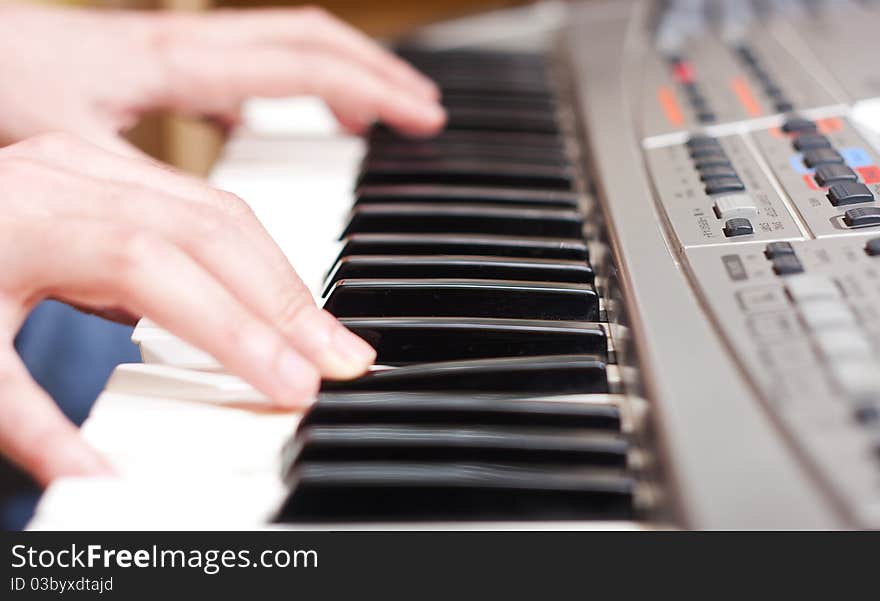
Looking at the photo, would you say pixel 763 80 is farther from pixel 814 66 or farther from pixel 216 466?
pixel 216 466

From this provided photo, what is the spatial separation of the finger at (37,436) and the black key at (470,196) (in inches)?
13.5

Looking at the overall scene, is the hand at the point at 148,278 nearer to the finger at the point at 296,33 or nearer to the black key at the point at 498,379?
the black key at the point at 498,379

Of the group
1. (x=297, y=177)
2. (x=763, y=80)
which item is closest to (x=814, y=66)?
(x=763, y=80)

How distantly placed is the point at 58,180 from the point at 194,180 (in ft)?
0.28

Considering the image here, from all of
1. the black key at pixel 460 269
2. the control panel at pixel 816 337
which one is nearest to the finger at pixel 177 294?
the black key at pixel 460 269

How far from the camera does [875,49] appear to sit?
2.86 ft

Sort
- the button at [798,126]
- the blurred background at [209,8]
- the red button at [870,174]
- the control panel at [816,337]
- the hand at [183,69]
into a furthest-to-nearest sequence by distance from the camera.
A: the blurred background at [209,8] → the hand at [183,69] → the button at [798,126] → the red button at [870,174] → the control panel at [816,337]

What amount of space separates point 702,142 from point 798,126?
80mm

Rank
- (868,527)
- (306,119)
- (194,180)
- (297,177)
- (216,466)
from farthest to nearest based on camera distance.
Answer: (306,119)
(297,177)
(194,180)
(216,466)
(868,527)

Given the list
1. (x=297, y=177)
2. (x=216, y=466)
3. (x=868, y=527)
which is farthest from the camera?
(x=297, y=177)

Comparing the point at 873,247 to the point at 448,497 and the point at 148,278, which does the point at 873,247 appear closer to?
the point at 448,497

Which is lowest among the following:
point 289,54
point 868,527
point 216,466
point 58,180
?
point 868,527

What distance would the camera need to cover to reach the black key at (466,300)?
1.90 feet
